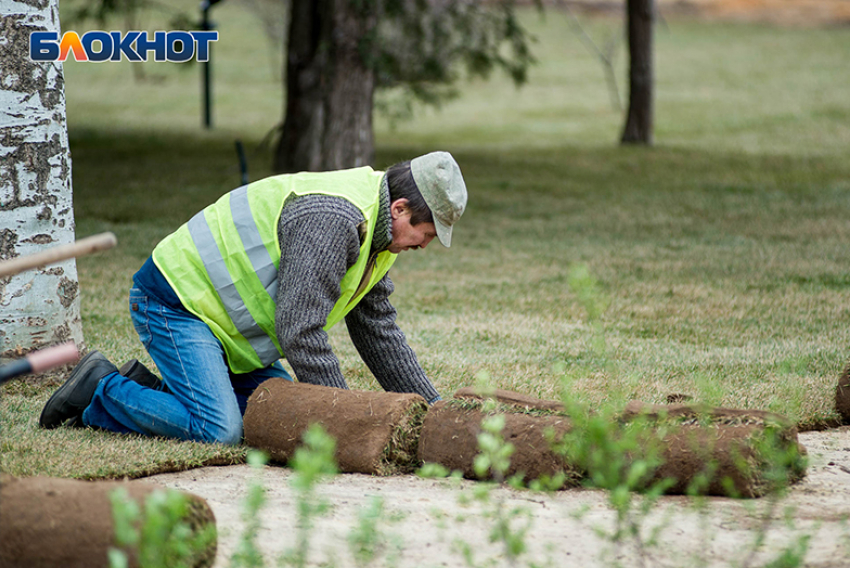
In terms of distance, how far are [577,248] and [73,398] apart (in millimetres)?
5792

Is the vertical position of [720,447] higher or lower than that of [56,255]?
lower

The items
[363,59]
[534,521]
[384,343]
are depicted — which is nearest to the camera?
[534,521]

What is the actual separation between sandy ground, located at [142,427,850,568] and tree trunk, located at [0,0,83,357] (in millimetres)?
1351

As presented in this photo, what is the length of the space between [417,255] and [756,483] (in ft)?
18.1

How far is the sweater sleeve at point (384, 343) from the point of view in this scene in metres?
4.06

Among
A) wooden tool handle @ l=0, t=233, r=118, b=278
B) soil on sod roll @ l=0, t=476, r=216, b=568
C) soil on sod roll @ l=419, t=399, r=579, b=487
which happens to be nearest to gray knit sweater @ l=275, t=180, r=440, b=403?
soil on sod roll @ l=419, t=399, r=579, b=487

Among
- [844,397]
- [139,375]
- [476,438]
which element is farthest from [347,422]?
[844,397]

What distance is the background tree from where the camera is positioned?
10.7 metres

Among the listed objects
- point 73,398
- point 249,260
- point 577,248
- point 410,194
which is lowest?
point 577,248

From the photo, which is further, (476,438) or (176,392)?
(176,392)

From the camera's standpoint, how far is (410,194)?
3555 mm

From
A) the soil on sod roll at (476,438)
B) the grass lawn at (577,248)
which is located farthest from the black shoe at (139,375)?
the soil on sod roll at (476,438)

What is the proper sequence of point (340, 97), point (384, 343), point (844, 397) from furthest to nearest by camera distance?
point (340, 97) < point (844, 397) < point (384, 343)

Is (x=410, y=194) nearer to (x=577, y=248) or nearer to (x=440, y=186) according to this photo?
(x=440, y=186)
